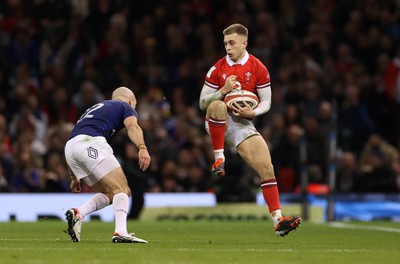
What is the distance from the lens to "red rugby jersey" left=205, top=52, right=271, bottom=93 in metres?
14.1

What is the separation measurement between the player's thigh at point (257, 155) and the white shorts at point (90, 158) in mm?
2040

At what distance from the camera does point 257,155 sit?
14008 mm

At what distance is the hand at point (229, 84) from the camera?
1379 centimetres

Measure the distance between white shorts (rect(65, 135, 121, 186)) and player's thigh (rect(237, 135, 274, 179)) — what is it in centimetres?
204

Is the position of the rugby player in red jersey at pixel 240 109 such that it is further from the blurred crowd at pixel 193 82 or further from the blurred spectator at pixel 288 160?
the blurred spectator at pixel 288 160

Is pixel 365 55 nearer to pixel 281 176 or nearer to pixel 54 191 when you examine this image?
pixel 281 176

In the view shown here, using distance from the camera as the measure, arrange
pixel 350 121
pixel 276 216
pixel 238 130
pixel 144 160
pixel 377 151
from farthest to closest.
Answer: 1. pixel 350 121
2. pixel 377 151
3. pixel 238 130
4. pixel 276 216
5. pixel 144 160

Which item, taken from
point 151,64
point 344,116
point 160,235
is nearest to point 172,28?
point 151,64

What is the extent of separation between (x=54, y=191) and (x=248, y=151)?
8.37 metres

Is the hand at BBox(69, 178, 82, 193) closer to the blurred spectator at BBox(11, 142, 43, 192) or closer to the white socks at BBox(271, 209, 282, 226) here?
the white socks at BBox(271, 209, 282, 226)

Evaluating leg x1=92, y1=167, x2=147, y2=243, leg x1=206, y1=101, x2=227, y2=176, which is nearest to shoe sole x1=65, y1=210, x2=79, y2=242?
leg x1=92, y1=167, x2=147, y2=243

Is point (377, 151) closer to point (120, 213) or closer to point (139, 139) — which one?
point (139, 139)

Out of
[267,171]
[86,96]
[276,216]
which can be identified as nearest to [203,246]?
[276,216]

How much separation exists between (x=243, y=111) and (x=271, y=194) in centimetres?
110
